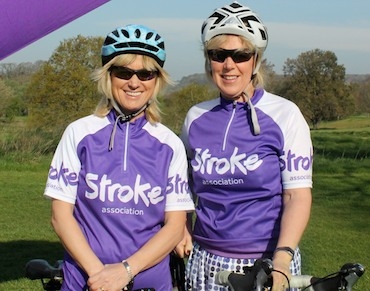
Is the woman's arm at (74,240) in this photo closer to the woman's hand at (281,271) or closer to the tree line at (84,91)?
the woman's hand at (281,271)

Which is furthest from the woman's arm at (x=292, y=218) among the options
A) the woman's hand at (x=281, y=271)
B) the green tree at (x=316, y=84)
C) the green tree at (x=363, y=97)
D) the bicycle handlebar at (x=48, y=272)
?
the green tree at (x=363, y=97)

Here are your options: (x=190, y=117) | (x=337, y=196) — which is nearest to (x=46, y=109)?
(x=337, y=196)

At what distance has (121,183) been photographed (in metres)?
2.53

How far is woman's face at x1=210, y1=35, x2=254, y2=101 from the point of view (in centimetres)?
268

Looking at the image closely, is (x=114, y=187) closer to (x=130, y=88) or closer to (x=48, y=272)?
(x=130, y=88)

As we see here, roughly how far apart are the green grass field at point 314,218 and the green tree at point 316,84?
5811 mm

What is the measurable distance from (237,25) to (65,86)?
48.9 feet

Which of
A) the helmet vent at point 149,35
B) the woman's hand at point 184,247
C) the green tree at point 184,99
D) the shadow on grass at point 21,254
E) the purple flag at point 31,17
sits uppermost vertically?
the green tree at point 184,99

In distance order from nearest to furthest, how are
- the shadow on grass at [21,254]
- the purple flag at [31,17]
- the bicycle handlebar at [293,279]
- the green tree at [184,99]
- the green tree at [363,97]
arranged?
1. the bicycle handlebar at [293,279]
2. the purple flag at [31,17]
3. the shadow on grass at [21,254]
4. the green tree at [184,99]
5. the green tree at [363,97]

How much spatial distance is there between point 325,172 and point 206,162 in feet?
36.4

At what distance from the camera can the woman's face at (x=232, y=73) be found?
2676 millimetres

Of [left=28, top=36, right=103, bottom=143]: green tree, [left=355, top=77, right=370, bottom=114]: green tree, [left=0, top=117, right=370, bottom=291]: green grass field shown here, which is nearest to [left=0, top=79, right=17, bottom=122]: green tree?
[left=28, top=36, right=103, bottom=143]: green tree

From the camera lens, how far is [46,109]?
57.5 ft

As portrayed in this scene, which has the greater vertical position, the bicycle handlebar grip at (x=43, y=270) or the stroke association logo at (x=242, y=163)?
the stroke association logo at (x=242, y=163)
